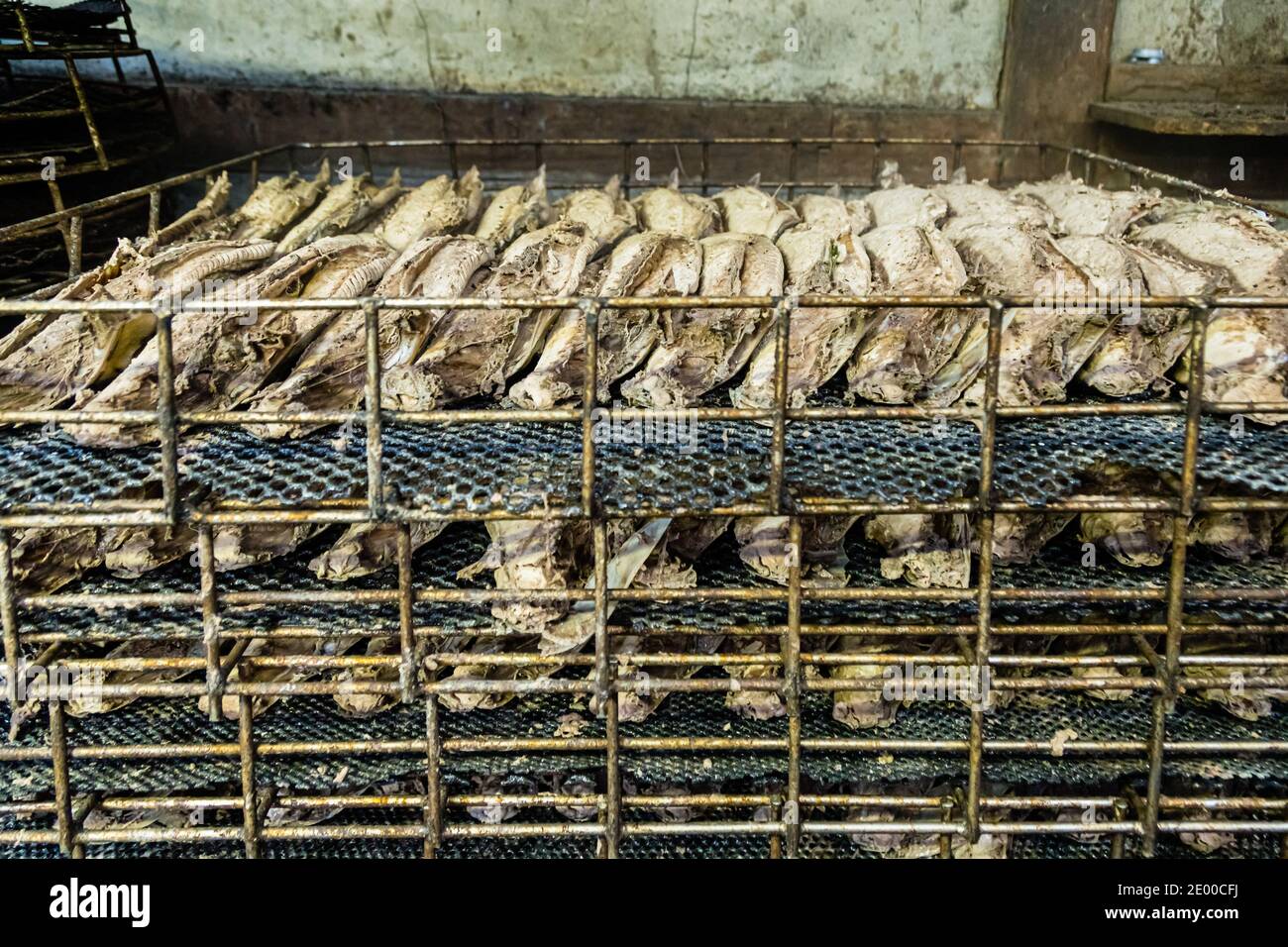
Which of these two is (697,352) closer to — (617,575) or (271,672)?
(617,575)

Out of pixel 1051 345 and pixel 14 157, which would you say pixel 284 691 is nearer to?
pixel 1051 345

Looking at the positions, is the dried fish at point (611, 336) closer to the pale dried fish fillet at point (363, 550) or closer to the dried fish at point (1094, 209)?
the pale dried fish fillet at point (363, 550)

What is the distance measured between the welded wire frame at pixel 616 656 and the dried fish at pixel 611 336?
50 cm

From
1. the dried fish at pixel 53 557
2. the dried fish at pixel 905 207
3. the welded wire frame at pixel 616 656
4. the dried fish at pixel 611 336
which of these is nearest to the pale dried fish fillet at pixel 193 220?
the dried fish at pixel 53 557

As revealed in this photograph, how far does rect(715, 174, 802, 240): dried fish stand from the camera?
4004mm

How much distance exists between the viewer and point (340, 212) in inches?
164

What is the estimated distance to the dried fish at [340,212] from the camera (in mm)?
3941

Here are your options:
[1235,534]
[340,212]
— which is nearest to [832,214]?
[1235,534]

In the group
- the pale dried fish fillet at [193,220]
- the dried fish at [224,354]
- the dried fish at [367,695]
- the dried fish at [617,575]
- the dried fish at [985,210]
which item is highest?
the dried fish at [985,210]


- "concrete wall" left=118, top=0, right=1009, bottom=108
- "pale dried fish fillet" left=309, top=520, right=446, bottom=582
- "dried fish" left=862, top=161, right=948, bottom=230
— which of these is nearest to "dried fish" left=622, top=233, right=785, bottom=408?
"pale dried fish fillet" left=309, top=520, right=446, bottom=582

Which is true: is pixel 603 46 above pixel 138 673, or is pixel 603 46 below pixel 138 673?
above

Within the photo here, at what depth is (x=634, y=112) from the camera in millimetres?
5680

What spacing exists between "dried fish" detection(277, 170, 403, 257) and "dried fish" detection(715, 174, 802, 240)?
4.84ft

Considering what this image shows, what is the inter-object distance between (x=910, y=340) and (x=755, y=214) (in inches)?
47.7
